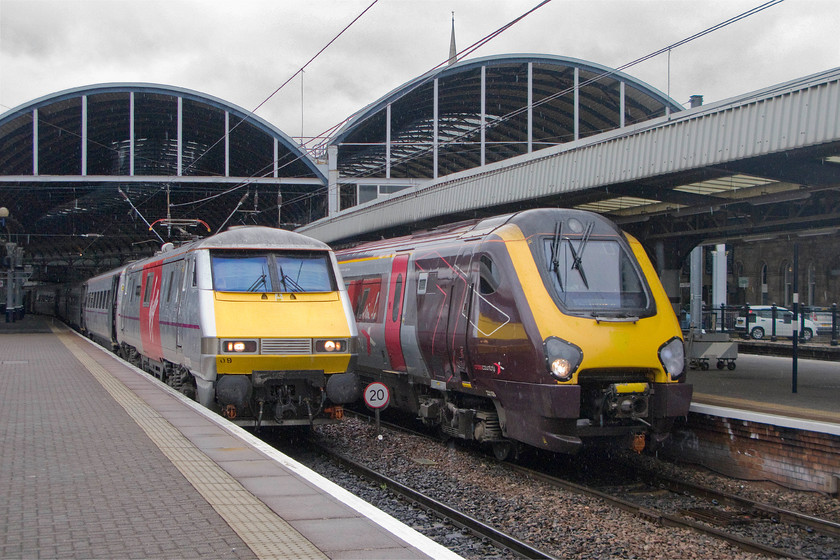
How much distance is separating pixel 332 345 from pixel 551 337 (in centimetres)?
338

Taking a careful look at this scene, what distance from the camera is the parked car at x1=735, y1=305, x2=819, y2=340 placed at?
108 feet

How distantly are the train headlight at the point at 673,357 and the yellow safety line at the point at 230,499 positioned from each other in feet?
17.5

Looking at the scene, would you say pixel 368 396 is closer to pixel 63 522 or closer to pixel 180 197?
pixel 63 522

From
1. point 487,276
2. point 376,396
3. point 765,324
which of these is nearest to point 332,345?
point 376,396

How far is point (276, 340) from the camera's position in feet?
35.4

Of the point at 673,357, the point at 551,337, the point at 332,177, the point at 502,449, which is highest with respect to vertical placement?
the point at 332,177

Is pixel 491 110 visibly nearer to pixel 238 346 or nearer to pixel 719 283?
pixel 719 283

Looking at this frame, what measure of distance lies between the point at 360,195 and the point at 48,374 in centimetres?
2913

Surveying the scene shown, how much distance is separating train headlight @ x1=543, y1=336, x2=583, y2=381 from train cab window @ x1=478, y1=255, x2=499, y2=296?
1.20m

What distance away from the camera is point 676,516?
828cm

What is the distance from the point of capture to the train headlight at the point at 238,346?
10.6 meters

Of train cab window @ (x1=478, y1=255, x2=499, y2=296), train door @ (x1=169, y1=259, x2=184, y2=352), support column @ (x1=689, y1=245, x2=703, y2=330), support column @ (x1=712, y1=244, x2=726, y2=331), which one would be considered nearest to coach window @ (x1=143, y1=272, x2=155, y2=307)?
train door @ (x1=169, y1=259, x2=184, y2=352)

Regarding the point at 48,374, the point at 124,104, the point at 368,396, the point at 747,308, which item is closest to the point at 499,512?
the point at 368,396

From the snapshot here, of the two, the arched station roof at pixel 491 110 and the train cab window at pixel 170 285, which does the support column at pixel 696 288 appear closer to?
the arched station roof at pixel 491 110
